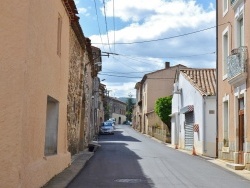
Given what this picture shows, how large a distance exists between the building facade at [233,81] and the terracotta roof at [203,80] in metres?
4.42

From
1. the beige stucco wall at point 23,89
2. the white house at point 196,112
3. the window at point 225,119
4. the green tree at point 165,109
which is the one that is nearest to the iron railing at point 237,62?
the window at point 225,119

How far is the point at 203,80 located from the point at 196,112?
3.45m

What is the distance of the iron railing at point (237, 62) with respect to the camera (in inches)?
704

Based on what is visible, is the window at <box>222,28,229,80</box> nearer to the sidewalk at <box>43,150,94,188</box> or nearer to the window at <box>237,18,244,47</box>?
the window at <box>237,18,244,47</box>

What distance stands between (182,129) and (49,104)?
22235mm

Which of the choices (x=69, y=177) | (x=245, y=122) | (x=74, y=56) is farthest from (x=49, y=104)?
(x=245, y=122)

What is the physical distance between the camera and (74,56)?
20.6 meters

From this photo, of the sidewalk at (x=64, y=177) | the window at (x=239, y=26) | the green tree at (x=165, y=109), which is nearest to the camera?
the sidewalk at (x=64, y=177)

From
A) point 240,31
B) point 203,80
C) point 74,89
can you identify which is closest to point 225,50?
point 240,31

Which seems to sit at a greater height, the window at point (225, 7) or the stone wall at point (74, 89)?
the window at point (225, 7)

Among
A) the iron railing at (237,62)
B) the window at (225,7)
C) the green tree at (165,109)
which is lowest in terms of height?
the green tree at (165,109)

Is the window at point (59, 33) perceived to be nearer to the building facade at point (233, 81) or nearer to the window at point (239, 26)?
the building facade at point (233, 81)

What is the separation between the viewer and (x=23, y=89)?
8.94m

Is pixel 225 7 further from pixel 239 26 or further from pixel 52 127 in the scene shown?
pixel 52 127
